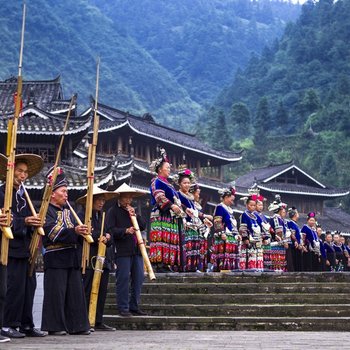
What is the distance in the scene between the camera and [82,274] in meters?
10.2

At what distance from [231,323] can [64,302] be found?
225 centimetres

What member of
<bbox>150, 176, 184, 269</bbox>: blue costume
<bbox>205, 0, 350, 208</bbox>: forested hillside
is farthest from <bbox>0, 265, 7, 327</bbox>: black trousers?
<bbox>205, 0, 350, 208</bbox>: forested hillside

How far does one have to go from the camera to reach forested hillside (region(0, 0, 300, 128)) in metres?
112

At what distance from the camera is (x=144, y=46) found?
150m

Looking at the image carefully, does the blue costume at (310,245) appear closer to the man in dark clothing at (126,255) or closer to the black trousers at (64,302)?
the man in dark clothing at (126,255)

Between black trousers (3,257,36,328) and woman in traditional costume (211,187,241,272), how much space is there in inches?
270

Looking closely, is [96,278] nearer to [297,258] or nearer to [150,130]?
[297,258]

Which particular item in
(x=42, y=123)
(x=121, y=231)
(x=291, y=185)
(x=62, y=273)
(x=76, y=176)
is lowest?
(x=62, y=273)

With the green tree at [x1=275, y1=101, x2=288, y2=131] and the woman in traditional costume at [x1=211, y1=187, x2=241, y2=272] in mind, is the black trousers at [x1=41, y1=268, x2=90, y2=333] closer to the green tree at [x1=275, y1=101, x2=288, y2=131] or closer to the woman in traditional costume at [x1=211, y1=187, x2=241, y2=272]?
the woman in traditional costume at [x1=211, y1=187, x2=241, y2=272]

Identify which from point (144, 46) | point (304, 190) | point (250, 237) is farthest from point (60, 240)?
point (144, 46)

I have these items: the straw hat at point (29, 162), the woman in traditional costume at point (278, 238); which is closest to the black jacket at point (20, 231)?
the straw hat at point (29, 162)

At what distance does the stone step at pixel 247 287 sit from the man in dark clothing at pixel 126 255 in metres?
1.13

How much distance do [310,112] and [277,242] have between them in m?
71.9

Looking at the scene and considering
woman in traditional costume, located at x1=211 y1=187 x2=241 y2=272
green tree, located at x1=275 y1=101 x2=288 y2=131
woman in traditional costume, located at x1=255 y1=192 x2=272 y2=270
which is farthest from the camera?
green tree, located at x1=275 y1=101 x2=288 y2=131
